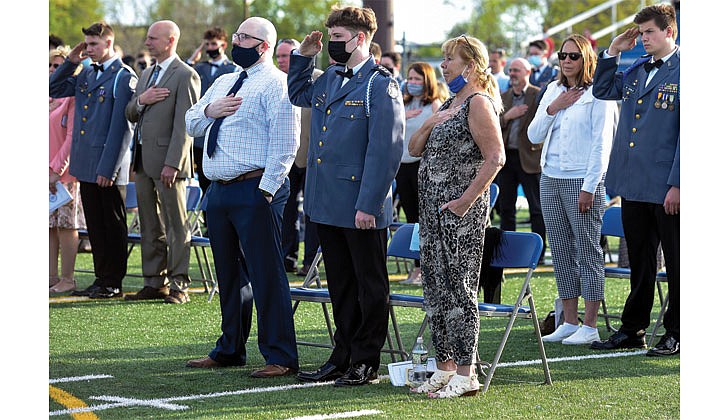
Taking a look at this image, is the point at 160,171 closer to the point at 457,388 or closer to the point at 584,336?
the point at 584,336

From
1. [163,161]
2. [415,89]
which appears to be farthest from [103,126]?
[415,89]

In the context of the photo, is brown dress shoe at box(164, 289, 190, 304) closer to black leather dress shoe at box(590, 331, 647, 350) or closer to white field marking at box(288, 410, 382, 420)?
black leather dress shoe at box(590, 331, 647, 350)

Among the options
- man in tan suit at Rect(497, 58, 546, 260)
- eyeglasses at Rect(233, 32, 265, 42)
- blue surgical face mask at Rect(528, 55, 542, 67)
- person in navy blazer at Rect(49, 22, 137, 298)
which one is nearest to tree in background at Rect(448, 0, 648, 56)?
blue surgical face mask at Rect(528, 55, 542, 67)

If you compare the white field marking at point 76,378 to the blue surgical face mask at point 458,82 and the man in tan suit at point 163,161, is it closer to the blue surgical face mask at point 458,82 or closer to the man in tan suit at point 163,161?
the blue surgical face mask at point 458,82

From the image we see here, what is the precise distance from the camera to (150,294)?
10.1 meters

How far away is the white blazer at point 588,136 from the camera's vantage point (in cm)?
787

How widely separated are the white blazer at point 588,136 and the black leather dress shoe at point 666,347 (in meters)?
1.08

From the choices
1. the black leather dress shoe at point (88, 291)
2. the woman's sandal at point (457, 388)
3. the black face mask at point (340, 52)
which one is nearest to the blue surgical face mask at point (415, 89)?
the black leather dress shoe at point (88, 291)

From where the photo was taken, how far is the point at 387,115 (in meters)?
6.32

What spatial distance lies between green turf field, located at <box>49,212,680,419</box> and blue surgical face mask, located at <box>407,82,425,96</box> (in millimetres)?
2560

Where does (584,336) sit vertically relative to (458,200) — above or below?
below

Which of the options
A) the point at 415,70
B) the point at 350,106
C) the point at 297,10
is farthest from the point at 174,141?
the point at 297,10

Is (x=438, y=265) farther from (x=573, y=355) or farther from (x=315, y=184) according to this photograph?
(x=573, y=355)

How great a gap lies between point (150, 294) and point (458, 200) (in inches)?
184
